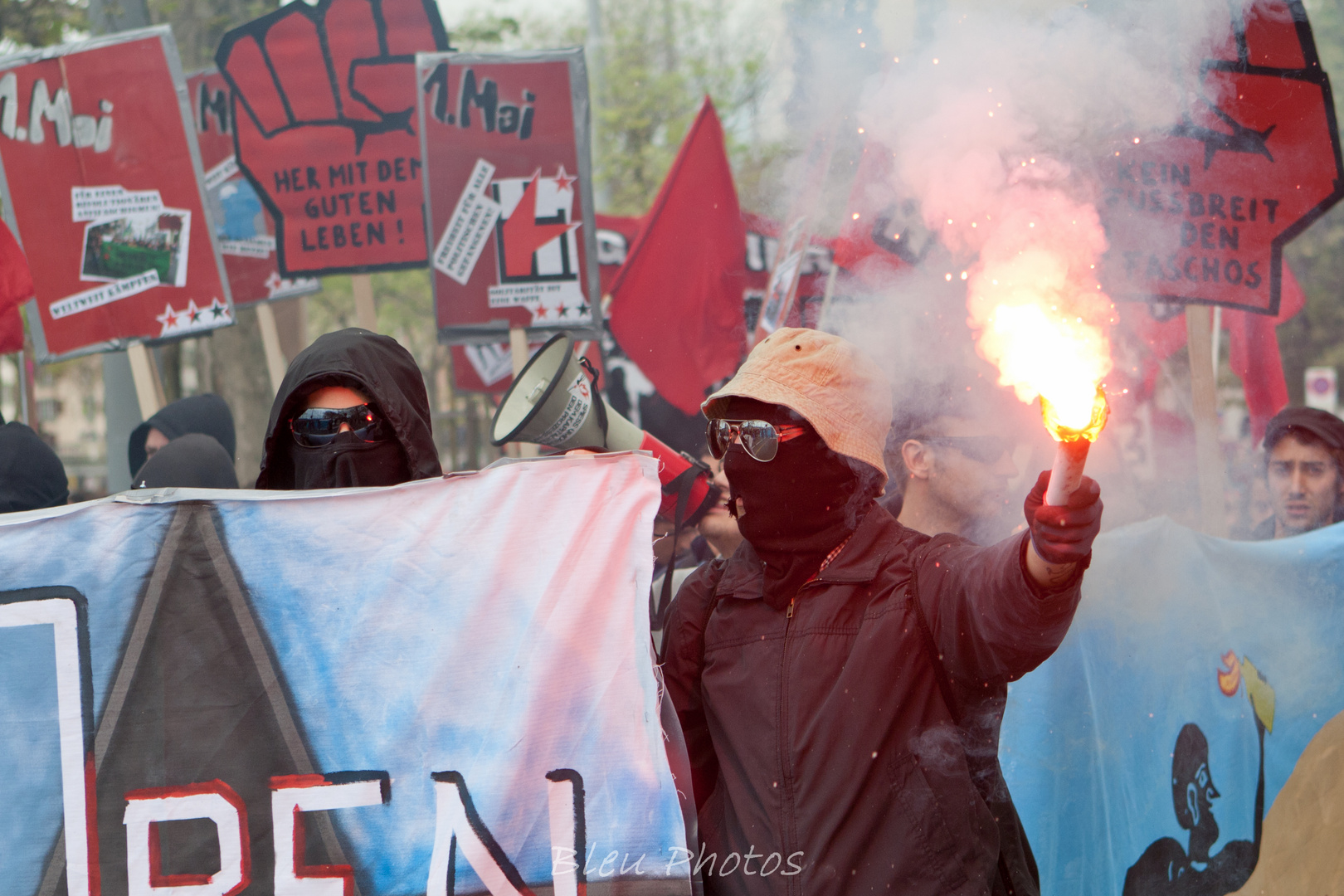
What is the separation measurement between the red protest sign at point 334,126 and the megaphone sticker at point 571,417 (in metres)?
3.06

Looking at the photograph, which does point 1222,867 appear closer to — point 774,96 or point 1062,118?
point 1062,118

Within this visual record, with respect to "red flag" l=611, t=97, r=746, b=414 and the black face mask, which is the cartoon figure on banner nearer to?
the black face mask

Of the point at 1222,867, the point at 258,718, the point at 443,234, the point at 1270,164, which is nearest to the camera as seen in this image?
the point at 258,718

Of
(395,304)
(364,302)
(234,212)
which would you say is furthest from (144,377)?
(395,304)

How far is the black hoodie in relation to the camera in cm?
484

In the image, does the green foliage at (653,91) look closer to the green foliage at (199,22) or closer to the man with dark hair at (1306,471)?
the green foliage at (199,22)

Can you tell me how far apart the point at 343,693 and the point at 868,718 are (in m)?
0.98

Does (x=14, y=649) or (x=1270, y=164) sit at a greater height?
(x=1270, y=164)

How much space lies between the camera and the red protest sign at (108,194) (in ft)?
16.9

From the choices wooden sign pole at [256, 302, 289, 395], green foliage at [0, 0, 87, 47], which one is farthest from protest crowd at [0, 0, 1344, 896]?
green foliage at [0, 0, 87, 47]

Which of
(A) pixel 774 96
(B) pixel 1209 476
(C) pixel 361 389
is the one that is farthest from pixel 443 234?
(B) pixel 1209 476

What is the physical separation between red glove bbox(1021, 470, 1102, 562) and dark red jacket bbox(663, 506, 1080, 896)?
0.08m

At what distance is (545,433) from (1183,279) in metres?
2.18

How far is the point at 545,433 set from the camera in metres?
2.94
